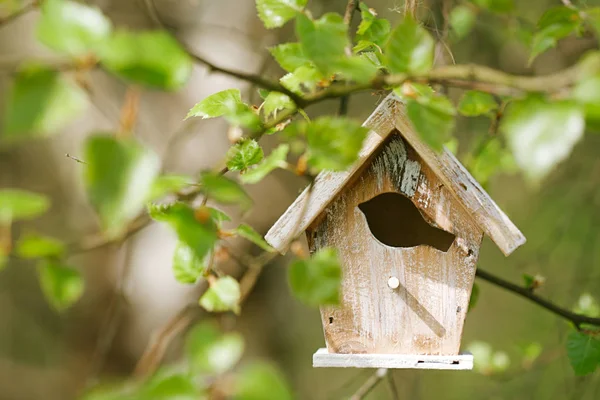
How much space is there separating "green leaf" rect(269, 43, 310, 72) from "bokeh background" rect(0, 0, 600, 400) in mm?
840

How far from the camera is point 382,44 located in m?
1.03

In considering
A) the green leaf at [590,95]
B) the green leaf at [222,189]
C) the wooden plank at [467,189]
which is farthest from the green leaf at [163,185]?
the wooden plank at [467,189]

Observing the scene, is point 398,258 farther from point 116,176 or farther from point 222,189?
point 116,176

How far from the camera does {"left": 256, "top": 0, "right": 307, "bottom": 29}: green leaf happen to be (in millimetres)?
837

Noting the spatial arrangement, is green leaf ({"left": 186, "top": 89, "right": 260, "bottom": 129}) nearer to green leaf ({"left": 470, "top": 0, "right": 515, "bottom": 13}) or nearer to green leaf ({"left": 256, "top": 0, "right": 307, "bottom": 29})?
green leaf ({"left": 256, "top": 0, "right": 307, "bottom": 29})

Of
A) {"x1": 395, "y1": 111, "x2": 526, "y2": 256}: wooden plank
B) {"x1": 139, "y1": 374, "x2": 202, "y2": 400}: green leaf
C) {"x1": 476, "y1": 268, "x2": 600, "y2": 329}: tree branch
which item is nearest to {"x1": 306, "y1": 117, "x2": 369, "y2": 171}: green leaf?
{"x1": 139, "y1": 374, "x2": 202, "y2": 400}: green leaf

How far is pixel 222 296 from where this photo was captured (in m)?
0.85

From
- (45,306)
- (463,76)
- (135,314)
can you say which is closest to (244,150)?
(463,76)

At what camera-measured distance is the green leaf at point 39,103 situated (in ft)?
1.58

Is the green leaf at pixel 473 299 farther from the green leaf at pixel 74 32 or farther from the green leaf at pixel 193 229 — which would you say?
the green leaf at pixel 74 32

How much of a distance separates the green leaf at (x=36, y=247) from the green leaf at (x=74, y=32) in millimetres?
185

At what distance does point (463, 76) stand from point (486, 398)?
9.14 feet

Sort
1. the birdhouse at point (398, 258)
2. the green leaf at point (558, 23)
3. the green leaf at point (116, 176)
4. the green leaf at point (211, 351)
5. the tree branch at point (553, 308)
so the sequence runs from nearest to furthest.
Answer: the green leaf at point (116, 176) < the green leaf at point (211, 351) < the green leaf at point (558, 23) < the birdhouse at point (398, 258) < the tree branch at point (553, 308)

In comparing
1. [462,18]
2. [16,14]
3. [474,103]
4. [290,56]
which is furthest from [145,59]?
[462,18]
